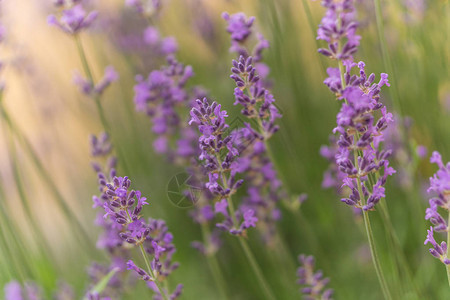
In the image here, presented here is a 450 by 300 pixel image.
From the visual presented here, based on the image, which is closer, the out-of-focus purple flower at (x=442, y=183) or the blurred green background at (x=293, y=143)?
the out-of-focus purple flower at (x=442, y=183)

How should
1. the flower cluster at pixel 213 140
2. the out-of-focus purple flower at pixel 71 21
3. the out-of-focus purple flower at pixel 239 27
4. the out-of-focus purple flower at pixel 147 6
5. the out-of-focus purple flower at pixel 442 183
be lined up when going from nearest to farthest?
the out-of-focus purple flower at pixel 442 183 < the flower cluster at pixel 213 140 < the out-of-focus purple flower at pixel 239 27 < the out-of-focus purple flower at pixel 71 21 < the out-of-focus purple flower at pixel 147 6

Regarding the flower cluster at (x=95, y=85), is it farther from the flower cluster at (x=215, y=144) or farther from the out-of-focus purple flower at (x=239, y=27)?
the flower cluster at (x=215, y=144)

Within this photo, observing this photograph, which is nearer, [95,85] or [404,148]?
[404,148]

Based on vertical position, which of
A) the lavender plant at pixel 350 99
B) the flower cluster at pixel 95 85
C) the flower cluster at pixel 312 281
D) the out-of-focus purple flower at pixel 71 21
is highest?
the out-of-focus purple flower at pixel 71 21

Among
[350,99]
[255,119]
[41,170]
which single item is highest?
[41,170]

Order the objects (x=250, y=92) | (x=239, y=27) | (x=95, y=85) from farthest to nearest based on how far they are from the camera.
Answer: (x=95, y=85)
(x=239, y=27)
(x=250, y=92)

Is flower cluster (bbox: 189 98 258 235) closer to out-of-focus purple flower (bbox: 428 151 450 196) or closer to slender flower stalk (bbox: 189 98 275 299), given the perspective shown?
slender flower stalk (bbox: 189 98 275 299)

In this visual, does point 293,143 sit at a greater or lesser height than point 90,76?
lesser

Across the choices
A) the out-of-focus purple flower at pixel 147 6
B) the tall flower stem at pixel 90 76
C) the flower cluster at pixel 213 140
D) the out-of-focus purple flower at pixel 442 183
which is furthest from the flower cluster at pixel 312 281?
the out-of-focus purple flower at pixel 147 6

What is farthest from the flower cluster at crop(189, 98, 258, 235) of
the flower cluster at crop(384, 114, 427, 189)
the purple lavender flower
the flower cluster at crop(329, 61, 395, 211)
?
the purple lavender flower

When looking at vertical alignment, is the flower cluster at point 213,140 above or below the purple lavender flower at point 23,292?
above

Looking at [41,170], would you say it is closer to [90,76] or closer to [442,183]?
[90,76]

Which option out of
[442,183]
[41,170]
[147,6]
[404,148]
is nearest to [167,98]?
[147,6]

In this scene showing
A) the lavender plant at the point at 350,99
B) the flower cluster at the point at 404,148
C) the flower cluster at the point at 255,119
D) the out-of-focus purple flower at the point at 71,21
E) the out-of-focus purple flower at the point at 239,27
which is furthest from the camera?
the out-of-focus purple flower at the point at 71,21
